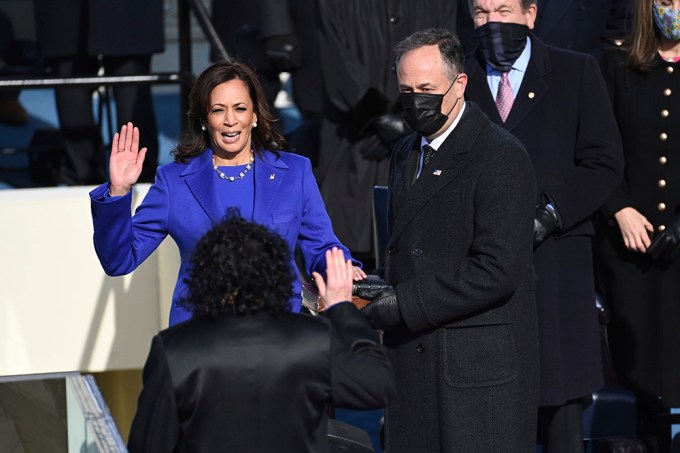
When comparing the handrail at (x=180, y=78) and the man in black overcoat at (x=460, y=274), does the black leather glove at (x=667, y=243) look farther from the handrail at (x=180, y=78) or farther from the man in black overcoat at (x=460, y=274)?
the handrail at (x=180, y=78)

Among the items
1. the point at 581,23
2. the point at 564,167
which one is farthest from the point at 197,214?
the point at 581,23

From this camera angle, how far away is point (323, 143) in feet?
18.6

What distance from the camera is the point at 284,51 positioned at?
6.04 meters

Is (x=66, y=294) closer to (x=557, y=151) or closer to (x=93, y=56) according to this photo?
(x=557, y=151)

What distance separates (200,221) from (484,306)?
78 cm

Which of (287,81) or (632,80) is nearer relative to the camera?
(632,80)

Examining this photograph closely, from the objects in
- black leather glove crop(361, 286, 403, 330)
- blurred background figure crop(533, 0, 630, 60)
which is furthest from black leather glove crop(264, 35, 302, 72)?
black leather glove crop(361, 286, 403, 330)

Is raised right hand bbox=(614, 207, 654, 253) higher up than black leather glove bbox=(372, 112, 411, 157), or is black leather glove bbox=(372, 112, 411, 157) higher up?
black leather glove bbox=(372, 112, 411, 157)

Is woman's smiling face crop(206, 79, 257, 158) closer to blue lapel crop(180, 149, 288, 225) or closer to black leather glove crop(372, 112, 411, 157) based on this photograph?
blue lapel crop(180, 149, 288, 225)

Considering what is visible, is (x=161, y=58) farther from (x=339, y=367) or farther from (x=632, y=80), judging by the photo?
(x=339, y=367)

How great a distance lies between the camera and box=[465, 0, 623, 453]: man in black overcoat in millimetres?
3963

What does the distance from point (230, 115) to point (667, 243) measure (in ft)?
5.13

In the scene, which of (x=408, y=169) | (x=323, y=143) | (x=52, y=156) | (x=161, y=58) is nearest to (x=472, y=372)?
(x=408, y=169)

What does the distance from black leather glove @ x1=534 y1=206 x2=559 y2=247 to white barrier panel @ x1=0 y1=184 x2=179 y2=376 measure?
4.58 ft
